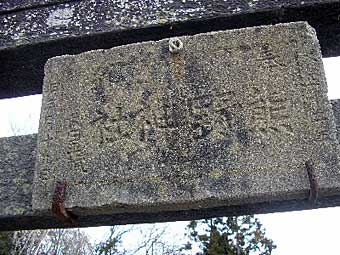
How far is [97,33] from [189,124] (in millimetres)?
419

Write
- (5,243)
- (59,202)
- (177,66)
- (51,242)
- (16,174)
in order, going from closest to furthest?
(59,202), (177,66), (16,174), (5,243), (51,242)

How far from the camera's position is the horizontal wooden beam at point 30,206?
1.38 m

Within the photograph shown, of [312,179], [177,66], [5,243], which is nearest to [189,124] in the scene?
[177,66]

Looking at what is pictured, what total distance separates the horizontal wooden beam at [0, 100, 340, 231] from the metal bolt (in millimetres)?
531

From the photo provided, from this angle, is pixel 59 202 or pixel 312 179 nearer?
pixel 312 179

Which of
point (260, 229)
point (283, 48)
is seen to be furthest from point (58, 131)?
point (260, 229)

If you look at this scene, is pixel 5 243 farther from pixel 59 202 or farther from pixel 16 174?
pixel 59 202

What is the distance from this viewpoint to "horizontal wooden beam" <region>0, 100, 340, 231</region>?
1384mm

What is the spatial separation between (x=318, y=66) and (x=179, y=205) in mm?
569

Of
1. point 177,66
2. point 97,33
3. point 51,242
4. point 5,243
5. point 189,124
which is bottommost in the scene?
point 189,124

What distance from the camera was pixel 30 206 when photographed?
1371mm

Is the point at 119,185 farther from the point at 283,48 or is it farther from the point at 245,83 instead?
the point at 283,48

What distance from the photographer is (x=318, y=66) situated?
127 centimetres

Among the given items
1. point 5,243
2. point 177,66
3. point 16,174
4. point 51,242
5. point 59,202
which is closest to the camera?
point 59,202
